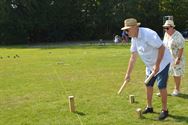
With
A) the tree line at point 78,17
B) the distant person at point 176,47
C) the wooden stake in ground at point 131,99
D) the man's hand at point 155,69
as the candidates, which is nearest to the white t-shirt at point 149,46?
the man's hand at point 155,69

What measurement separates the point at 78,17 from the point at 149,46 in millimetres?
50705

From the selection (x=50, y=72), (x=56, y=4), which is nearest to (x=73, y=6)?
(x=56, y=4)

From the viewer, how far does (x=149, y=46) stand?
8664 mm

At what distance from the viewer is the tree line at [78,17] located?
182 feet

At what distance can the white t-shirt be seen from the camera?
8.55 metres

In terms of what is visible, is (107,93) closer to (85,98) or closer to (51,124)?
(85,98)

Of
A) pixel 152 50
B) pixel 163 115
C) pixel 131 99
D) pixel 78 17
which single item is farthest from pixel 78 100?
pixel 78 17

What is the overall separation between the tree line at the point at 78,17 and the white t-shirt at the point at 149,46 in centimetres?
4675

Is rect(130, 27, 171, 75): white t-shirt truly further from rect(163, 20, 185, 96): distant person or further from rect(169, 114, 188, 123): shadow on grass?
rect(163, 20, 185, 96): distant person

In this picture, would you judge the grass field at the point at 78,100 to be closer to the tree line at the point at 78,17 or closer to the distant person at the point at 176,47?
the distant person at the point at 176,47

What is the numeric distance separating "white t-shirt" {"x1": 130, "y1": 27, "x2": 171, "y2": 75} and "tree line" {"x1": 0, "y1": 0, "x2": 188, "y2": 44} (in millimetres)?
46752

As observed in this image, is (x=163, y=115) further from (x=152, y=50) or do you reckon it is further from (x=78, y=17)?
(x=78, y=17)

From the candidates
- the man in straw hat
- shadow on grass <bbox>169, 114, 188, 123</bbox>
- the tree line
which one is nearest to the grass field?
shadow on grass <bbox>169, 114, 188, 123</bbox>

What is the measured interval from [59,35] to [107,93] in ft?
151
